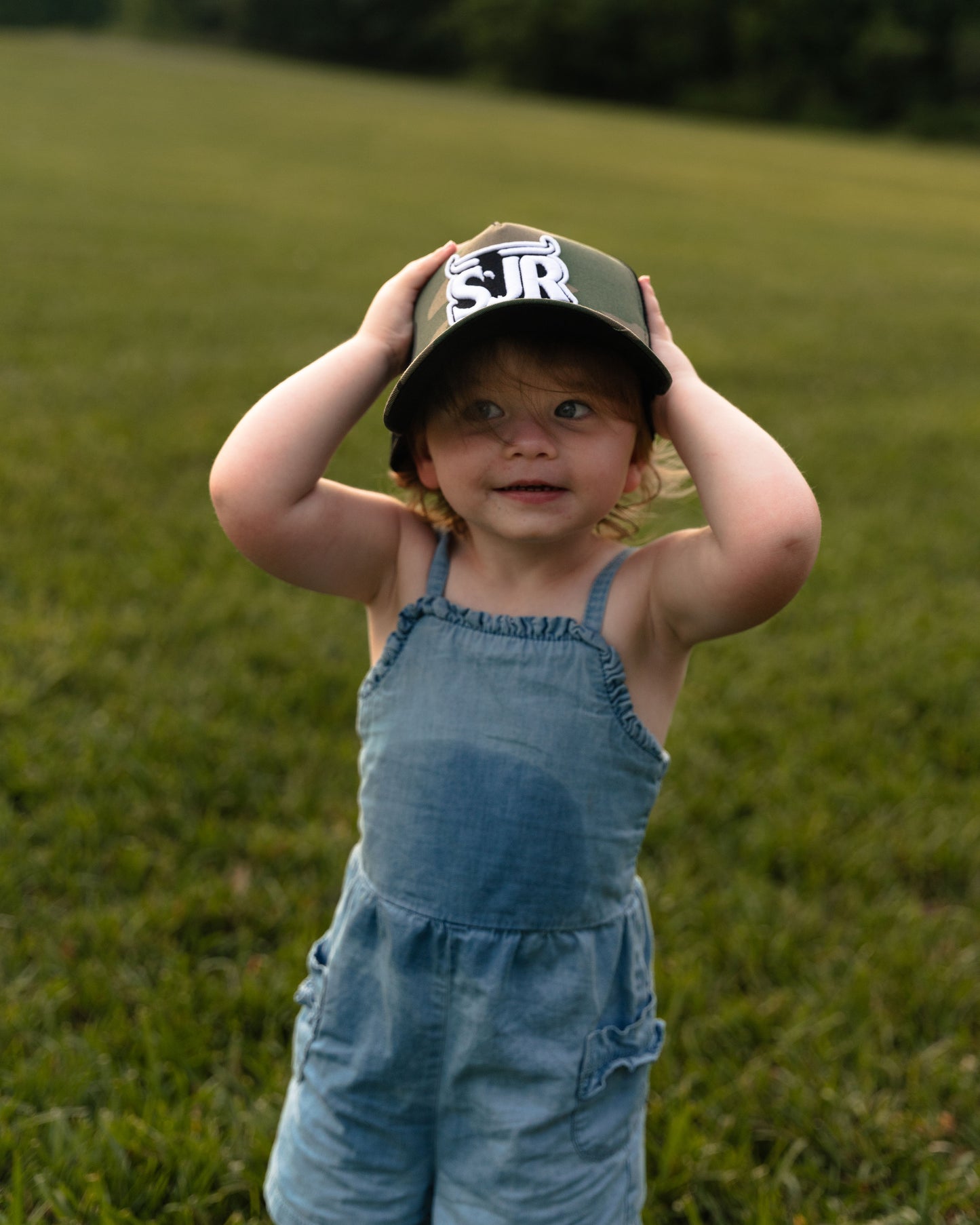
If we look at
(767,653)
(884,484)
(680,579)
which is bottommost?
(767,653)

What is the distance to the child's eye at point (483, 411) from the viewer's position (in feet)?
4.83

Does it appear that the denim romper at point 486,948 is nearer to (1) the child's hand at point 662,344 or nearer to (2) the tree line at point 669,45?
(1) the child's hand at point 662,344

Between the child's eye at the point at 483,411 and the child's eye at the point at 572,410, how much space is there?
0.07 meters

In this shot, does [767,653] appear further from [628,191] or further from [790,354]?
[628,191]

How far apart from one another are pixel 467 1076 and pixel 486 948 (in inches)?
7.3

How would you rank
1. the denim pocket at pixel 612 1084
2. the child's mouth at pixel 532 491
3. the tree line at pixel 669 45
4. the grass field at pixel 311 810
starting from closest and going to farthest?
the child's mouth at pixel 532 491 → the denim pocket at pixel 612 1084 → the grass field at pixel 311 810 → the tree line at pixel 669 45

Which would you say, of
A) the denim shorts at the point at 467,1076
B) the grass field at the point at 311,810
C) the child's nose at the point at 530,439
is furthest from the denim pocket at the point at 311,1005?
the child's nose at the point at 530,439

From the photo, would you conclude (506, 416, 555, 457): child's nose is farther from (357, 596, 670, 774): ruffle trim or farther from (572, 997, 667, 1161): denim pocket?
(572, 997, 667, 1161): denim pocket

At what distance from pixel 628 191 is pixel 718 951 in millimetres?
17297

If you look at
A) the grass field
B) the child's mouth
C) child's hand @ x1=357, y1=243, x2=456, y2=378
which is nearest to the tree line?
the grass field

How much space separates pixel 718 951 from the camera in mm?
2469

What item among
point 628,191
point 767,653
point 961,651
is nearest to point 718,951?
point 767,653

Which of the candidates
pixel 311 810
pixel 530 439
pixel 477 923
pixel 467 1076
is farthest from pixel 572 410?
pixel 311 810

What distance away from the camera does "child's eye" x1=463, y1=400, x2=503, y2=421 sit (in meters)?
1.47
